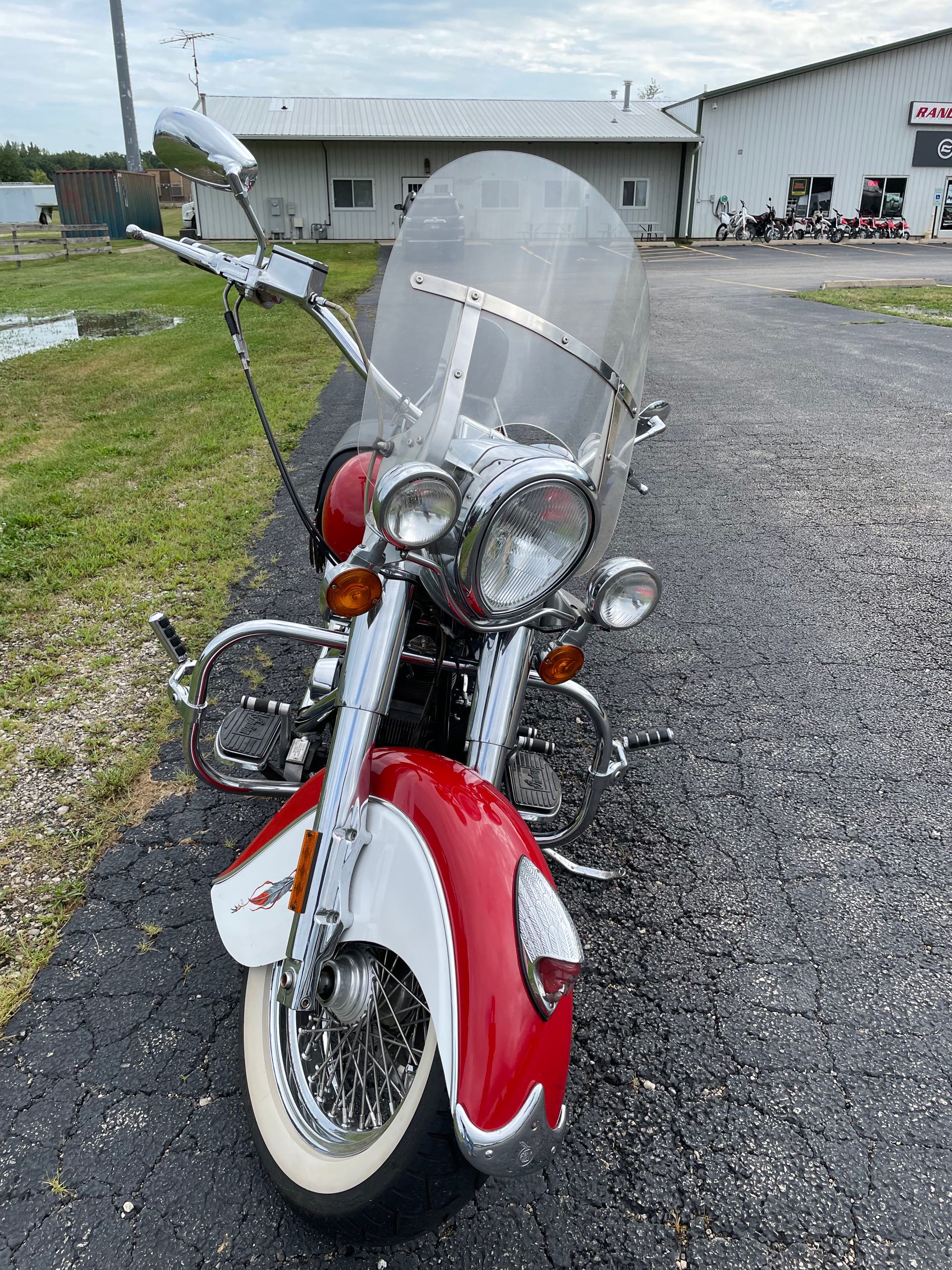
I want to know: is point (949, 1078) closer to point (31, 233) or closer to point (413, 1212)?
point (413, 1212)

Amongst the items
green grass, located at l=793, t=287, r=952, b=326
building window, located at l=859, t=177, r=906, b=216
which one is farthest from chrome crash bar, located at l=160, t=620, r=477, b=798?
building window, located at l=859, t=177, r=906, b=216

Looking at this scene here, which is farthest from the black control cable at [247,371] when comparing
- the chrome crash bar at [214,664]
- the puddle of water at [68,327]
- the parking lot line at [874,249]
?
the parking lot line at [874,249]

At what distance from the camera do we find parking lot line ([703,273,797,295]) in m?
18.0

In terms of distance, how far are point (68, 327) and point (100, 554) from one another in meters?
10.4

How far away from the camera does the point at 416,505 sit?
5.03ft

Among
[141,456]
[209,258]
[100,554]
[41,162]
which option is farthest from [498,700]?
[41,162]

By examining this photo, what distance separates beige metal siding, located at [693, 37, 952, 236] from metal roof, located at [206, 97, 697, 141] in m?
1.75

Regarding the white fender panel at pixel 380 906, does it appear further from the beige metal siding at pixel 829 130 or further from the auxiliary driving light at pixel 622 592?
the beige metal siding at pixel 829 130

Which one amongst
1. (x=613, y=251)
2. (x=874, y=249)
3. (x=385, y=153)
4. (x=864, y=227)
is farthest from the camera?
(x=385, y=153)

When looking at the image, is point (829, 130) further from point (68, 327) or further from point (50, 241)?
point (68, 327)

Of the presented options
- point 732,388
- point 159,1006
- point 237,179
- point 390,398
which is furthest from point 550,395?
point 732,388

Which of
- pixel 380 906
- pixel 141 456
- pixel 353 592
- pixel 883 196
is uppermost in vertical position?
pixel 883 196

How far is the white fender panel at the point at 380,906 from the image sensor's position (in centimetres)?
150

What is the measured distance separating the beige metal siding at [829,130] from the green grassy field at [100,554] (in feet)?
92.3
